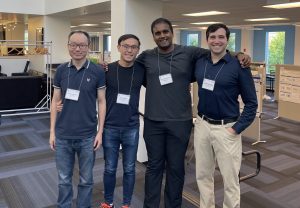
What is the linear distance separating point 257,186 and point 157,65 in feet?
6.51

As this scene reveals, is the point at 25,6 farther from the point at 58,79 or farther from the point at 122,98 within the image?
the point at 122,98

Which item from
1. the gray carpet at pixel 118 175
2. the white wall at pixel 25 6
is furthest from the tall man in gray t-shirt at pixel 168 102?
the white wall at pixel 25 6

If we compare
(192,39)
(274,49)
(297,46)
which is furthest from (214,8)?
(192,39)

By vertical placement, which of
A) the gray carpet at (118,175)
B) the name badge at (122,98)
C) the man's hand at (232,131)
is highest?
the name badge at (122,98)

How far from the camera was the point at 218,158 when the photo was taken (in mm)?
2156

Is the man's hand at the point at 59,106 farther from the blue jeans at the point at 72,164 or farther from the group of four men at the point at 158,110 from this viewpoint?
the blue jeans at the point at 72,164

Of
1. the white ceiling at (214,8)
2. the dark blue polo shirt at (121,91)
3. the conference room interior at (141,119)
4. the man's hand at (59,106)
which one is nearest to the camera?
the man's hand at (59,106)

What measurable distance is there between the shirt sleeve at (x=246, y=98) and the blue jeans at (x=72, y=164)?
1.02 m

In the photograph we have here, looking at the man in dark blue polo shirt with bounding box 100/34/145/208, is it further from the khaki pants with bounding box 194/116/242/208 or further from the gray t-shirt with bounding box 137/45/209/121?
the khaki pants with bounding box 194/116/242/208

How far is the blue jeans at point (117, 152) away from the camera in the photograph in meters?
2.29

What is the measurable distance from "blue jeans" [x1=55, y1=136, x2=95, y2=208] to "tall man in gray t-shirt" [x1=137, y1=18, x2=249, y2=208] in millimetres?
440

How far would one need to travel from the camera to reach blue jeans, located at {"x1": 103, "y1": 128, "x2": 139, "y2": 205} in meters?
2.29

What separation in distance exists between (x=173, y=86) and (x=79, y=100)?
2.13 feet

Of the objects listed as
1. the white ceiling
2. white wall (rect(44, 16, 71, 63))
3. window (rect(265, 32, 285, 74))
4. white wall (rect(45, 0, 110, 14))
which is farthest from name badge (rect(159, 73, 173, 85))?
window (rect(265, 32, 285, 74))
